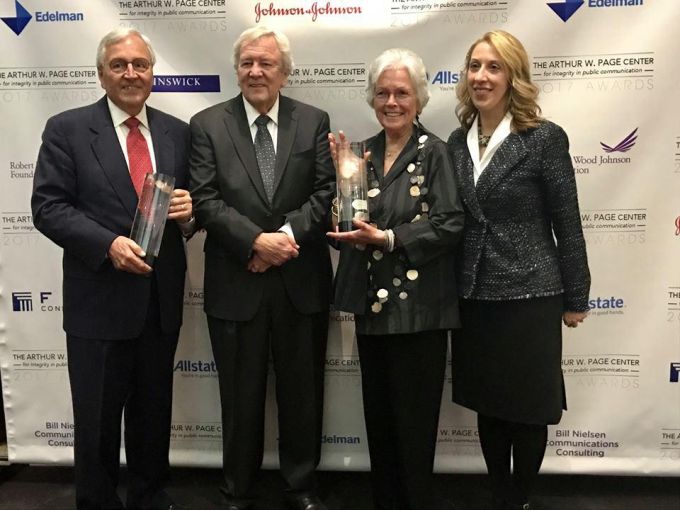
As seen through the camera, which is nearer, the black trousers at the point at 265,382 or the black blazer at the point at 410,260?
the black blazer at the point at 410,260

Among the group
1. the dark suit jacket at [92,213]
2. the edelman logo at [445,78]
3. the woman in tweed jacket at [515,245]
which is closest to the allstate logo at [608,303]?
the woman in tweed jacket at [515,245]

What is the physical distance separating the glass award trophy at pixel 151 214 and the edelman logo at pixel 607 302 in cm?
176

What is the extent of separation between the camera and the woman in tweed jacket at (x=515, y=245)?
1.88 metres

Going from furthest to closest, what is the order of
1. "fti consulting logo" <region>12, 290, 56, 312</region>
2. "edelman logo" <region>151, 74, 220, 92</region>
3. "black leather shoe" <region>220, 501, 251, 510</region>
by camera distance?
"fti consulting logo" <region>12, 290, 56, 312</region>, "edelman logo" <region>151, 74, 220, 92</region>, "black leather shoe" <region>220, 501, 251, 510</region>

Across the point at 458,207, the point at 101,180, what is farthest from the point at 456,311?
the point at 101,180

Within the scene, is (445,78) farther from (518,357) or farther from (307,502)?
(307,502)

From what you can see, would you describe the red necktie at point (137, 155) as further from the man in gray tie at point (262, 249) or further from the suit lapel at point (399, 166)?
the suit lapel at point (399, 166)

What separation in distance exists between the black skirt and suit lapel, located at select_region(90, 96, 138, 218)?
1.17m

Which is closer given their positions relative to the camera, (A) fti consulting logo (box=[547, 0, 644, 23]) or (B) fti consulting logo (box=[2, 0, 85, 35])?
(A) fti consulting logo (box=[547, 0, 644, 23])

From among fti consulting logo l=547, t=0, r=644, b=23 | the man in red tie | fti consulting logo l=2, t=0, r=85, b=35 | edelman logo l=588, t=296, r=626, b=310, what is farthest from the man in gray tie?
edelman logo l=588, t=296, r=626, b=310

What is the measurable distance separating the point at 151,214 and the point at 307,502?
48.0 inches

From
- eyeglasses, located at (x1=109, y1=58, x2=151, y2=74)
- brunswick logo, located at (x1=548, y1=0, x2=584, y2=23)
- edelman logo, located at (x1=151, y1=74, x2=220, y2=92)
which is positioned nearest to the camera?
eyeglasses, located at (x1=109, y1=58, x2=151, y2=74)

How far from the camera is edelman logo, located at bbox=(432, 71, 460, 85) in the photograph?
2.45 metres

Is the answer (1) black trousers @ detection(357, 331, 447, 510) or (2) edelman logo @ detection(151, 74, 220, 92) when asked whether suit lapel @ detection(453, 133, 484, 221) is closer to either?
(1) black trousers @ detection(357, 331, 447, 510)
